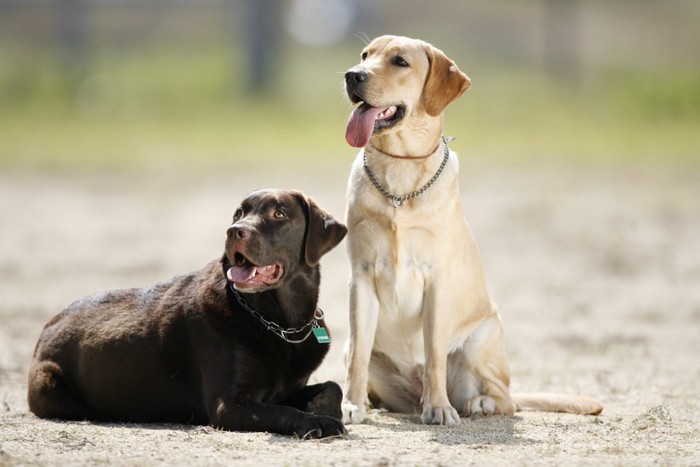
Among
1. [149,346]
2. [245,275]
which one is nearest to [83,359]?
[149,346]

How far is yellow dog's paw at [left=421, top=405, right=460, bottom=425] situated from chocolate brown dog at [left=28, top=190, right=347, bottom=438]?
0.48 metres

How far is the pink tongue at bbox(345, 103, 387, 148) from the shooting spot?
6695 millimetres

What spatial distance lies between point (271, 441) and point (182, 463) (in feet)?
2.01

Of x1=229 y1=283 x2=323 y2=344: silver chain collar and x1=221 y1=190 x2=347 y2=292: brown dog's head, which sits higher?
x1=221 y1=190 x2=347 y2=292: brown dog's head

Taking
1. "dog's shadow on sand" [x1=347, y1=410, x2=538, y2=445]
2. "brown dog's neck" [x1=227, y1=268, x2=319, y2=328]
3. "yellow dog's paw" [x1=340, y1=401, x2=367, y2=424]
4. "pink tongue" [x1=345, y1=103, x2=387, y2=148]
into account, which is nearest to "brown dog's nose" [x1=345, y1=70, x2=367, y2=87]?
"pink tongue" [x1=345, y1=103, x2=387, y2=148]

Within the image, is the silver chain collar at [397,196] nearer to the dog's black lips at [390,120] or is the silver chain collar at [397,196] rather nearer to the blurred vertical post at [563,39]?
the dog's black lips at [390,120]

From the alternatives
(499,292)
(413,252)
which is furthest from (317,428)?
(499,292)

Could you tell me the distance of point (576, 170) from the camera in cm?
1952

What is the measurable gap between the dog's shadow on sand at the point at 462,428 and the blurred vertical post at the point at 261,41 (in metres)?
22.4

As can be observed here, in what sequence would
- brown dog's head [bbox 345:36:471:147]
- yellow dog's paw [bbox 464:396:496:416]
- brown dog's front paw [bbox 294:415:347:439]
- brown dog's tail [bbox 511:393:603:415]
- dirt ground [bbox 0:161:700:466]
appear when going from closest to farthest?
dirt ground [bbox 0:161:700:466]
brown dog's front paw [bbox 294:415:347:439]
brown dog's head [bbox 345:36:471:147]
yellow dog's paw [bbox 464:396:496:416]
brown dog's tail [bbox 511:393:603:415]

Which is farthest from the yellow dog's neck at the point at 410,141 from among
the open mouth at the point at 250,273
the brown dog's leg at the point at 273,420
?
the brown dog's leg at the point at 273,420

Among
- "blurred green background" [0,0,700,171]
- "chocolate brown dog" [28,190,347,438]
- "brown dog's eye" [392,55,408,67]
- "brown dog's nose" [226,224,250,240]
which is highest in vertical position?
"blurred green background" [0,0,700,171]

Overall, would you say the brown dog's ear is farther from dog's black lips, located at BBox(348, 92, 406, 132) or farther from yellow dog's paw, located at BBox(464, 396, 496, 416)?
yellow dog's paw, located at BBox(464, 396, 496, 416)

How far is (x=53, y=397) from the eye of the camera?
668 cm
